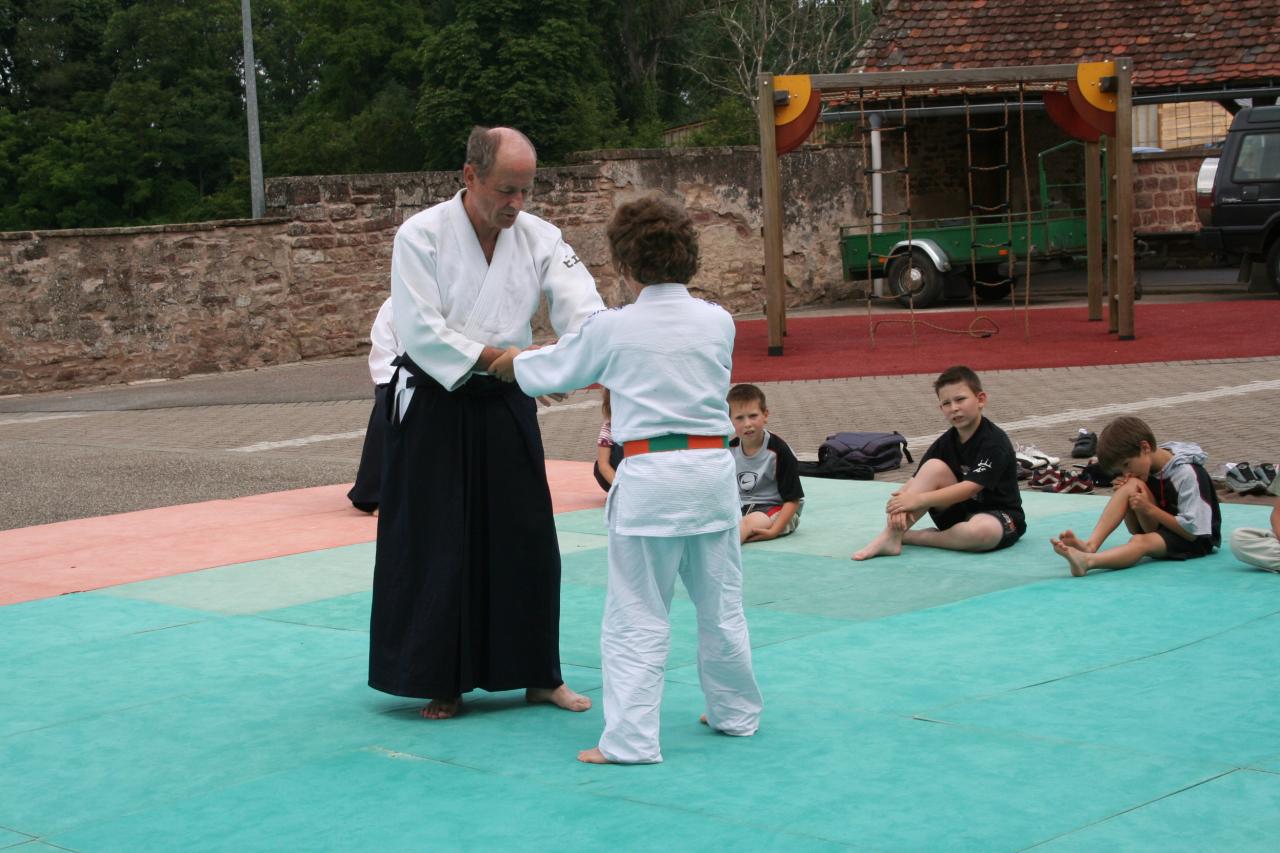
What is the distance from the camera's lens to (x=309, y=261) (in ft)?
62.6

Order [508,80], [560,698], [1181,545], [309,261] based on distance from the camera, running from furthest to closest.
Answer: [508,80], [309,261], [1181,545], [560,698]

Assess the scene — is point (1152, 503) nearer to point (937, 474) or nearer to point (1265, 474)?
point (937, 474)

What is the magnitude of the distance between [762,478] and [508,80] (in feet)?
108

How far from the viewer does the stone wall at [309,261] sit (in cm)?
Answer: 1714

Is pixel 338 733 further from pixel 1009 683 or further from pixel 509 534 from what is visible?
pixel 1009 683

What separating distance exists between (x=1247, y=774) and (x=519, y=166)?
8.47ft

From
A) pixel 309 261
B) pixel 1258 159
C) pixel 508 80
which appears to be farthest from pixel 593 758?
pixel 508 80

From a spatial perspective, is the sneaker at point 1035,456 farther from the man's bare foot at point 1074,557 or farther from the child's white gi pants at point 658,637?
the child's white gi pants at point 658,637

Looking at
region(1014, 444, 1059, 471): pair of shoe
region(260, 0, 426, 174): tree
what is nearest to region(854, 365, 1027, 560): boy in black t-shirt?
region(1014, 444, 1059, 471): pair of shoe

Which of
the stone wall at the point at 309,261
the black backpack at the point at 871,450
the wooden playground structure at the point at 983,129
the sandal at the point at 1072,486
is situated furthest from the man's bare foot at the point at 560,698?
the stone wall at the point at 309,261

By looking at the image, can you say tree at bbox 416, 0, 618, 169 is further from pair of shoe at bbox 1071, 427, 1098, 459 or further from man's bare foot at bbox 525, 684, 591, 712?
man's bare foot at bbox 525, 684, 591, 712

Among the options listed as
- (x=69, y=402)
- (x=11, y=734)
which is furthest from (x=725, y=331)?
(x=69, y=402)

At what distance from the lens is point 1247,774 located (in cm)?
380

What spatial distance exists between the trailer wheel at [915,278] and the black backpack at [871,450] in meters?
12.4
